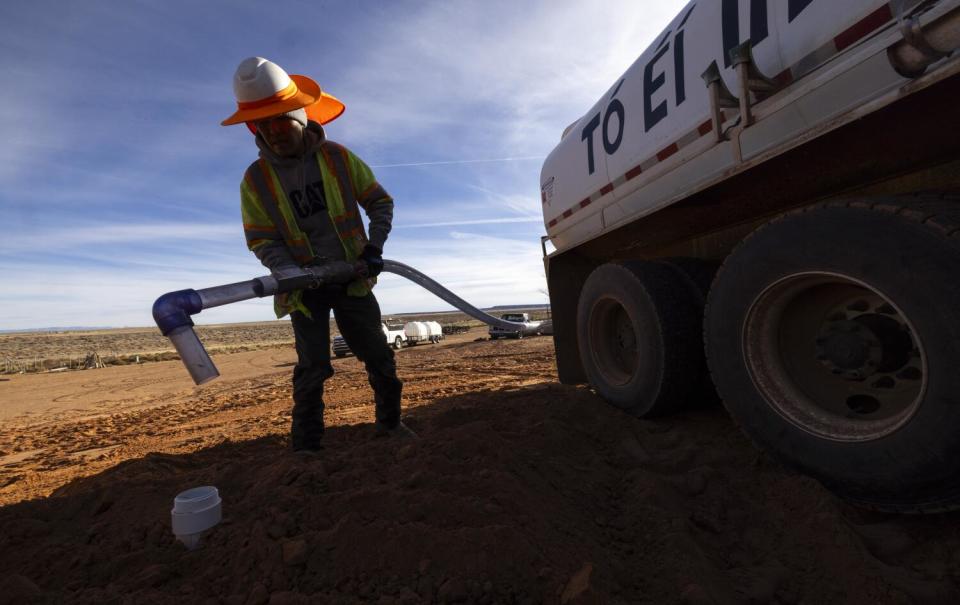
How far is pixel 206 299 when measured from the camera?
199 centimetres

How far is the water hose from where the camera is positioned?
1.85 metres

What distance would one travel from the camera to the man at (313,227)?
2.77 m

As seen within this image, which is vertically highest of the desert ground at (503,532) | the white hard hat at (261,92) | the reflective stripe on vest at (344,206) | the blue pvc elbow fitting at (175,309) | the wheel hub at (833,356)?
the white hard hat at (261,92)

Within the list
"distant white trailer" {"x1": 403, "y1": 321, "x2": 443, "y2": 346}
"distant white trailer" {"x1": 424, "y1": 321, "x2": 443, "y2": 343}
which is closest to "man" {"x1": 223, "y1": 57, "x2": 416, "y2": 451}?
"distant white trailer" {"x1": 403, "y1": 321, "x2": 443, "y2": 346}

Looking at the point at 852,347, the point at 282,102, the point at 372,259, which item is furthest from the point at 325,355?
the point at 852,347

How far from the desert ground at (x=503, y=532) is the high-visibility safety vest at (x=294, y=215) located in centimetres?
119

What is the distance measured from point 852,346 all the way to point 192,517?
2.51 metres

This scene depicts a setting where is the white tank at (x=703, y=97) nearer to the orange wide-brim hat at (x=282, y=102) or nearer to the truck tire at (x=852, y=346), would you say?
the truck tire at (x=852, y=346)

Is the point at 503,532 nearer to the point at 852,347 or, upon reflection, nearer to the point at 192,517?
the point at 192,517

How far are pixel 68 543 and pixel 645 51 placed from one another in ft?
13.3

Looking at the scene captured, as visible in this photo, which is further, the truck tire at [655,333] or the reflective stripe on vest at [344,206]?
the reflective stripe on vest at [344,206]

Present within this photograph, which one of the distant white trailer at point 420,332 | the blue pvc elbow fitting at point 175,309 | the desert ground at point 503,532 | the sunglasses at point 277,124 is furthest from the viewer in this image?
the distant white trailer at point 420,332

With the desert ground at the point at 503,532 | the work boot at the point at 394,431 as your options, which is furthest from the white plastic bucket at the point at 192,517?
the work boot at the point at 394,431

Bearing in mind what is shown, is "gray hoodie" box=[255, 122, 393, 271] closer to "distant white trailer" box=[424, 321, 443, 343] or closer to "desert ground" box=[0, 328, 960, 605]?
"desert ground" box=[0, 328, 960, 605]
